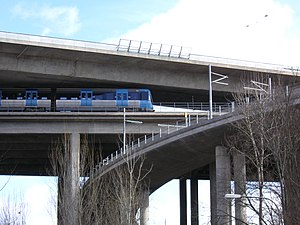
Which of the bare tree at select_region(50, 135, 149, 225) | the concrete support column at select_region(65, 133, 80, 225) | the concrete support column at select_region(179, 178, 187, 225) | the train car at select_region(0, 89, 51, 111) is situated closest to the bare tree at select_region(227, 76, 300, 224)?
the bare tree at select_region(50, 135, 149, 225)

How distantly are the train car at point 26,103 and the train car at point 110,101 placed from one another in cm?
143

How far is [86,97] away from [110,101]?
2.55m

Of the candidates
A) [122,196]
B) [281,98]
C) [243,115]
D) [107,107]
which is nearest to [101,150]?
[107,107]

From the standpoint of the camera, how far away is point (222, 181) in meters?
44.0

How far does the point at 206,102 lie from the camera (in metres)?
74.2

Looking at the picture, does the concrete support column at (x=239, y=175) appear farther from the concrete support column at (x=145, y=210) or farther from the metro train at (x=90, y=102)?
the metro train at (x=90, y=102)

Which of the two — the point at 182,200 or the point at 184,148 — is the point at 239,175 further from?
the point at 182,200

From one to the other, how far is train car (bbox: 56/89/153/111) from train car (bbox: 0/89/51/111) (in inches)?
56.1

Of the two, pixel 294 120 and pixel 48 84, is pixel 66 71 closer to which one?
pixel 48 84

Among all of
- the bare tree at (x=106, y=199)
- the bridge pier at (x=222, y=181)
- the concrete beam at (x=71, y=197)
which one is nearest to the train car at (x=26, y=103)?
the bare tree at (x=106, y=199)

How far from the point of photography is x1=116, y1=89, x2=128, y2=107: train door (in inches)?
2614

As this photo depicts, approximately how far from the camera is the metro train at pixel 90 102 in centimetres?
6631

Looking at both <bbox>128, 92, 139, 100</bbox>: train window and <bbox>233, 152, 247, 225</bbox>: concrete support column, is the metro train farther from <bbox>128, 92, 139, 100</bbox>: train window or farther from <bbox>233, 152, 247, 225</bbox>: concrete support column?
<bbox>233, 152, 247, 225</bbox>: concrete support column

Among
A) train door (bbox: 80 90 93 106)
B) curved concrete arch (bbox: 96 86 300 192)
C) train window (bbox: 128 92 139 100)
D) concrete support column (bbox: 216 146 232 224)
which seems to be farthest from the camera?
train door (bbox: 80 90 93 106)
